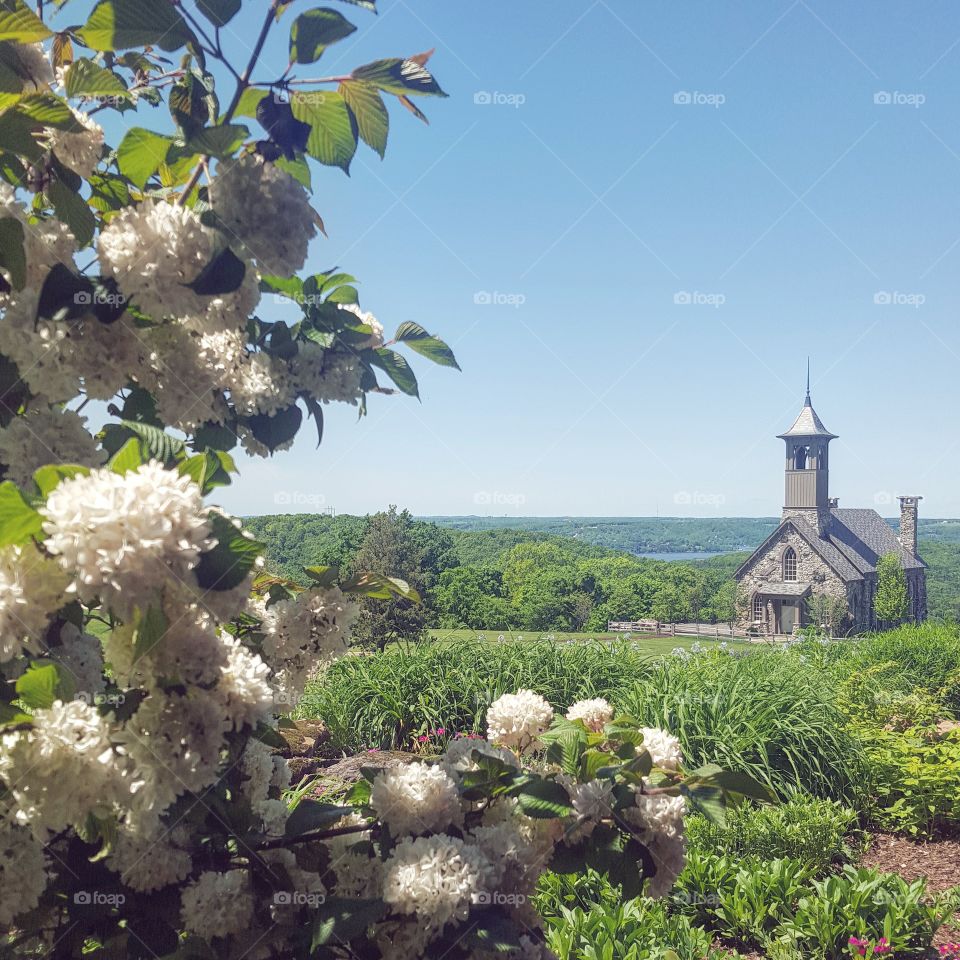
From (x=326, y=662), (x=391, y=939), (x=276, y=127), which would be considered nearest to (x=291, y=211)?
(x=276, y=127)

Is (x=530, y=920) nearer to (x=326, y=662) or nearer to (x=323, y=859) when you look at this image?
(x=323, y=859)

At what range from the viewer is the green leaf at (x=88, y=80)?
119 cm

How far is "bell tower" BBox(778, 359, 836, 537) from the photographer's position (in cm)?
3956

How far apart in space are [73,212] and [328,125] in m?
0.46

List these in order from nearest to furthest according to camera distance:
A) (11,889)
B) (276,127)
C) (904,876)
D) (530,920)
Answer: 1. (11,889)
2. (276,127)
3. (530,920)
4. (904,876)

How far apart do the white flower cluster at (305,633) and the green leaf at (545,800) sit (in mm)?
463

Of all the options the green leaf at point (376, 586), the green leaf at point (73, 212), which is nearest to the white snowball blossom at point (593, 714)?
the green leaf at point (376, 586)

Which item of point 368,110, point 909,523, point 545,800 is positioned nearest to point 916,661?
point 545,800

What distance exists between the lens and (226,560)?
91 cm

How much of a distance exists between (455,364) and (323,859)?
106 cm

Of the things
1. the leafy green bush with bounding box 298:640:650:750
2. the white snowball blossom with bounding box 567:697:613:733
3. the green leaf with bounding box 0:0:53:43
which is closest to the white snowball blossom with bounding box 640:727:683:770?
the white snowball blossom with bounding box 567:697:613:733

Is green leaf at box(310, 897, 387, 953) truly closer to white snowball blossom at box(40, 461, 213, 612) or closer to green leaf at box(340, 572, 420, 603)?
green leaf at box(340, 572, 420, 603)

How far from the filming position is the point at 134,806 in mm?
985

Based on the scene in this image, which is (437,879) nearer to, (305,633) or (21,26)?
(305,633)
